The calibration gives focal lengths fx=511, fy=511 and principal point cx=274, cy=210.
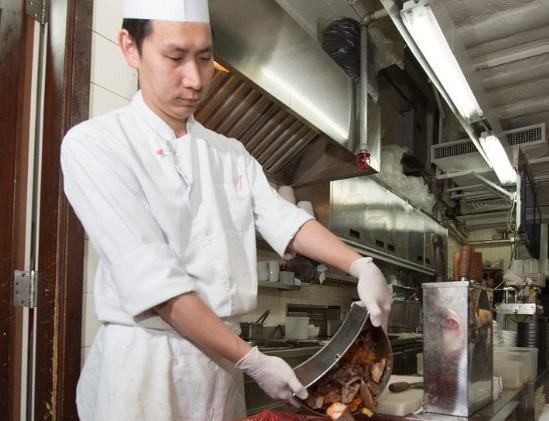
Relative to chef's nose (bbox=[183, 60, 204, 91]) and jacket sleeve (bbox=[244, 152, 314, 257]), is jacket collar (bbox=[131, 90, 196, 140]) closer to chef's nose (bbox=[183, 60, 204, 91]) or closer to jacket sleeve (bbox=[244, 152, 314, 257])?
chef's nose (bbox=[183, 60, 204, 91])

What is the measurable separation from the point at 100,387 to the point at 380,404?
773 mm

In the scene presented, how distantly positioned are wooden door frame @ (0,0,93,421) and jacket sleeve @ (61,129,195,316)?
476 millimetres

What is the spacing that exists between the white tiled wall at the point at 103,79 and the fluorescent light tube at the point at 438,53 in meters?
1.54

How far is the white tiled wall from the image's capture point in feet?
5.77

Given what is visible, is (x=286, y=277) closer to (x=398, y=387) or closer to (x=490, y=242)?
(x=398, y=387)

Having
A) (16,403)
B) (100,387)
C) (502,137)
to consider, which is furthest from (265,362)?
(502,137)

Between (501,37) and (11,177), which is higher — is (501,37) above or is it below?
above

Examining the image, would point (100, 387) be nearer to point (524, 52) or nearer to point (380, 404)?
point (380, 404)

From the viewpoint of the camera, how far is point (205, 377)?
133cm

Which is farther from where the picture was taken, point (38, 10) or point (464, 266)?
point (38, 10)

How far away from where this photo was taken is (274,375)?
119 centimetres

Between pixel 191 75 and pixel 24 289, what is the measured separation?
0.93m

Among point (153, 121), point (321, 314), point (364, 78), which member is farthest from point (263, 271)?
point (153, 121)

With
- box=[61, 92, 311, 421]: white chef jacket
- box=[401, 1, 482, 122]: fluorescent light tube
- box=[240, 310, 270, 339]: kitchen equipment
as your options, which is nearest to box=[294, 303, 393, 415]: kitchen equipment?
box=[61, 92, 311, 421]: white chef jacket
